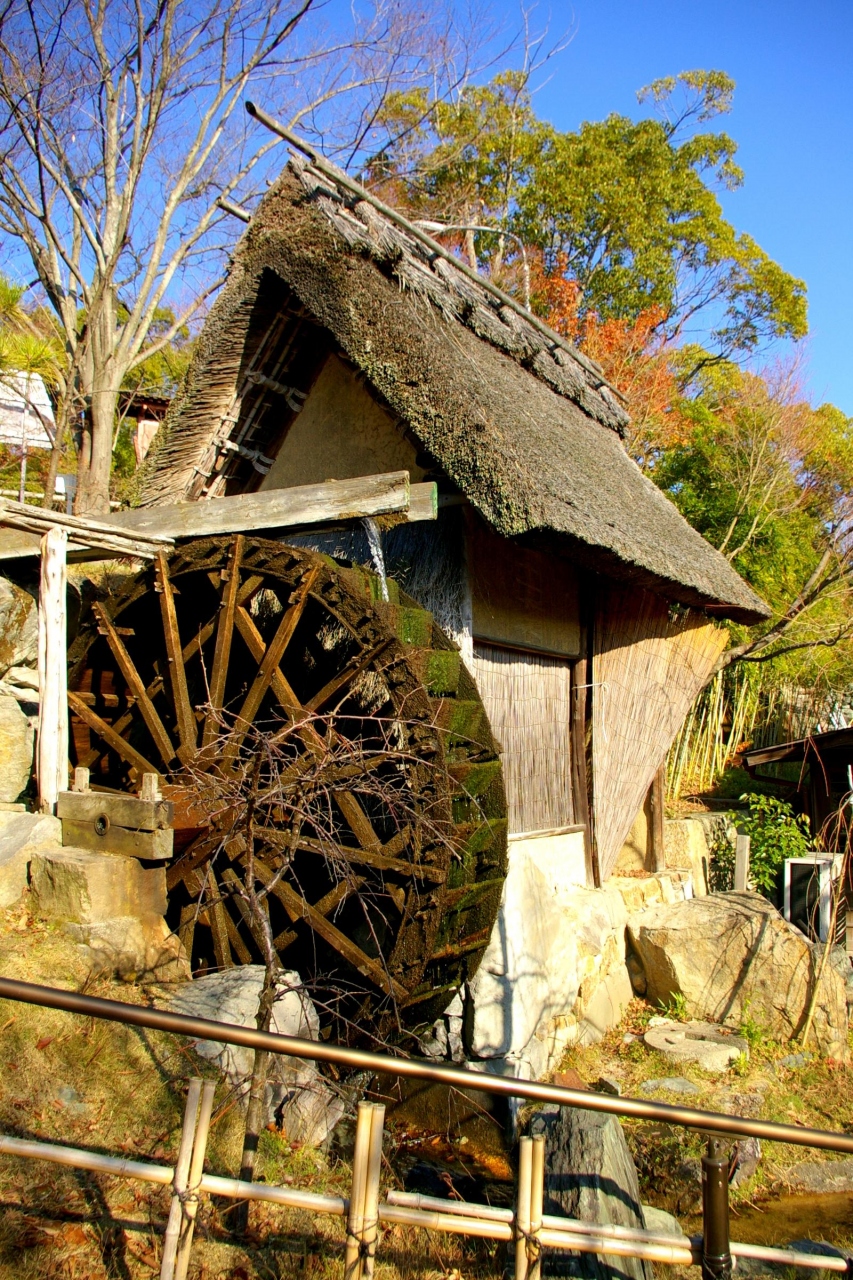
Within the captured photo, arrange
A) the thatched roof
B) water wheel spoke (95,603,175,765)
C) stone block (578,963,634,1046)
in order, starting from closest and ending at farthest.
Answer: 1. the thatched roof
2. water wheel spoke (95,603,175,765)
3. stone block (578,963,634,1046)

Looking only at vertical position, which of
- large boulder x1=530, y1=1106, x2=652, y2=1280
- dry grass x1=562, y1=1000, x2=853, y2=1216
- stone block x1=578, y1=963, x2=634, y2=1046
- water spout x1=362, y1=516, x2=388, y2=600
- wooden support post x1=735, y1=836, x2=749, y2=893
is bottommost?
dry grass x1=562, y1=1000, x2=853, y2=1216

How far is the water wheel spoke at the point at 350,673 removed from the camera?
4.95 meters

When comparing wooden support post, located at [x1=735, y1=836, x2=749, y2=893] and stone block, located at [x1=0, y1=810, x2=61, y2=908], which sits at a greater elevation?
stone block, located at [x1=0, y1=810, x2=61, y2=908]

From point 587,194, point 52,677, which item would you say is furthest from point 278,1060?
point 587,194

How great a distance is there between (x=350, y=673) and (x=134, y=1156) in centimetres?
240

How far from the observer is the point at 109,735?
596cm

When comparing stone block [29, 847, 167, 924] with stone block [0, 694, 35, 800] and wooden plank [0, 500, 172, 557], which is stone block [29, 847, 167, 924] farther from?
wooden plank [0, 500, 172, 557]

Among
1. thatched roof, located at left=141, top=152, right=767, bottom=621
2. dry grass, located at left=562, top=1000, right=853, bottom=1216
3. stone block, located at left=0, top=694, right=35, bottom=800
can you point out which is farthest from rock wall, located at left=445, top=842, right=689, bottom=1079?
stone block, located at left=0, top=694, right=35, bottom=800

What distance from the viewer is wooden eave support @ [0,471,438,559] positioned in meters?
5.03

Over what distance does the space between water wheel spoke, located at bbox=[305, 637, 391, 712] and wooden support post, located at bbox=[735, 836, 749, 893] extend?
4.46 meters

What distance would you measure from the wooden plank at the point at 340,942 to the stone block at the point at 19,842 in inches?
48.1

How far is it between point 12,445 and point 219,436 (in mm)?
9459

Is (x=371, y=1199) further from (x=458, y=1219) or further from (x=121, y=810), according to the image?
(x=121, y=810)

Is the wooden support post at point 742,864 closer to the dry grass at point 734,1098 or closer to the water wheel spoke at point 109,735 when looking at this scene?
the dry grass at point 734,1098
